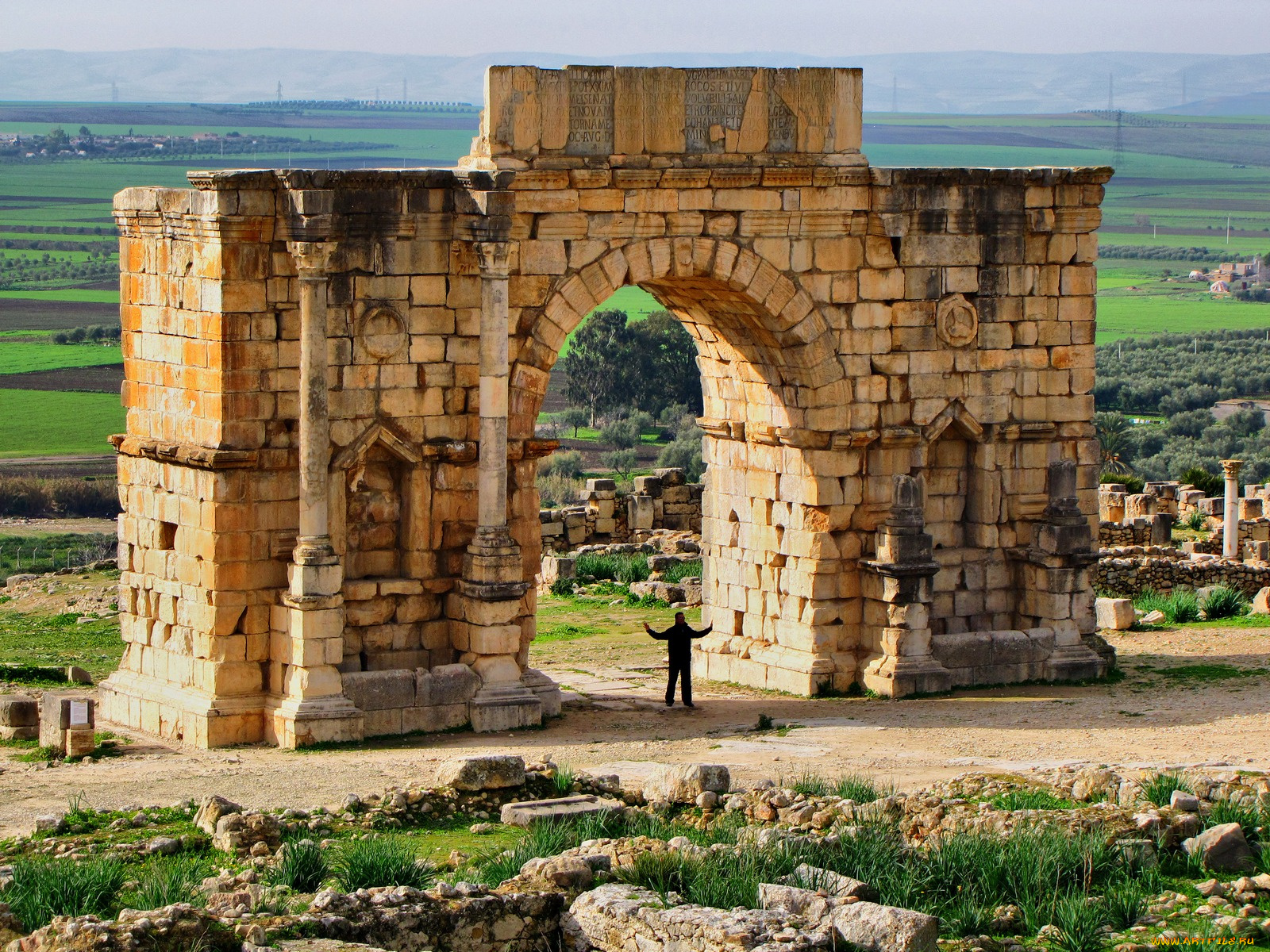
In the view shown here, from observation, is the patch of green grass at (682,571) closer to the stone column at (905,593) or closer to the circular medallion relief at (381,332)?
the stone column at (905,593)

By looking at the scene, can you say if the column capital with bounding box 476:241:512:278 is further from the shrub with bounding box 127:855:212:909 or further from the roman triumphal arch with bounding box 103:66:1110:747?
the shrub with bounding box 127:855:212:909

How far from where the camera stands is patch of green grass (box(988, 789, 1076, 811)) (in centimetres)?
1404

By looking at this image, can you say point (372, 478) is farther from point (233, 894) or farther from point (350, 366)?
point (233, 894)

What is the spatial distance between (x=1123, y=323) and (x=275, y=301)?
76833mm

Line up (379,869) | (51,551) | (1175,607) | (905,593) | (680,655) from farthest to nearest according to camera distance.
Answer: (51,551), (1175,607), (905,593), (680,655), (379,869)

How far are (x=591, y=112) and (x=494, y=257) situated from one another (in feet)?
5.17

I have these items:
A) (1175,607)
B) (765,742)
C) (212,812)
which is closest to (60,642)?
(765,742)

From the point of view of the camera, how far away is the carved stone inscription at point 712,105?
1880 cm

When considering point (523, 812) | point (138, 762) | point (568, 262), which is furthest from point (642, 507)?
point (523, 812)

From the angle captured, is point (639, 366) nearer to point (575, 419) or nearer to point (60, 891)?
point (575, 419)

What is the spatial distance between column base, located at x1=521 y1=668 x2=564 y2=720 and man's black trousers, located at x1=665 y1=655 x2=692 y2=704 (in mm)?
1103

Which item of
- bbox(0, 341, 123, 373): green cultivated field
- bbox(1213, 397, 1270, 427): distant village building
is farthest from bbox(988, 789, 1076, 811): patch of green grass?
bbox(0, 341, 123, 373): green cultivated field

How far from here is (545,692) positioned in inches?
724

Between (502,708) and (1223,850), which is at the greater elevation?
(502,708)
